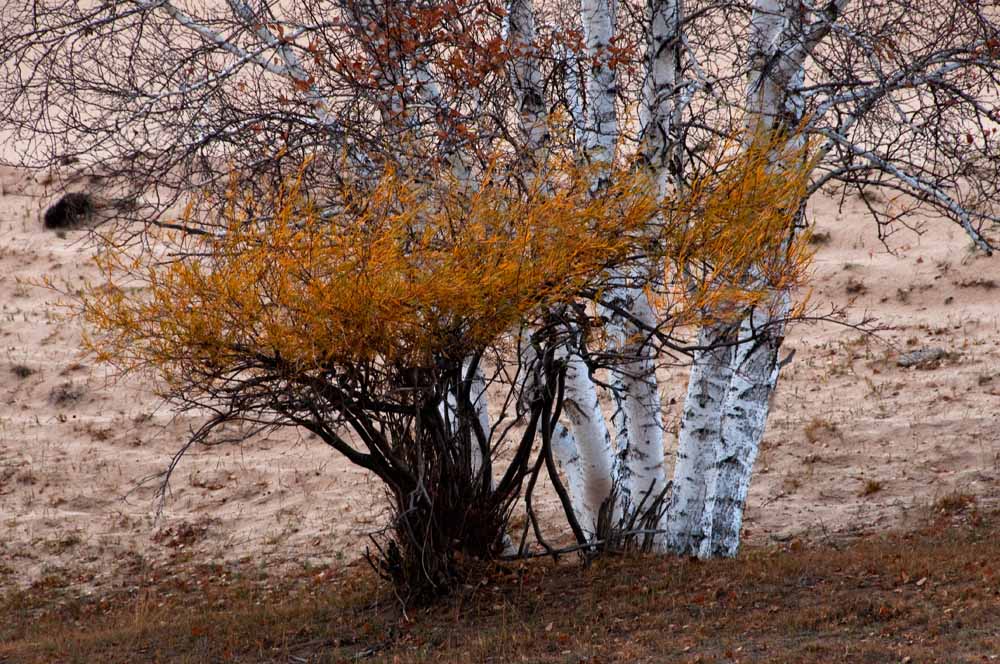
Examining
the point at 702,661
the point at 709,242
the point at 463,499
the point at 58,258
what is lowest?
the point at 702,661

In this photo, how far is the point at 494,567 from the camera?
721cm

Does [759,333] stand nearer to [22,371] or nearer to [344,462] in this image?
[344,462]

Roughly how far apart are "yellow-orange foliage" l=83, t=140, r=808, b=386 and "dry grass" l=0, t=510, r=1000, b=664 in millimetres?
1649

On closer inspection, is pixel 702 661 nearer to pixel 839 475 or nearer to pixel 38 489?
pixel 839 475

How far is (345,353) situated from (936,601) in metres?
3.44

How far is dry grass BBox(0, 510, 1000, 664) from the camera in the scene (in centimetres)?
565

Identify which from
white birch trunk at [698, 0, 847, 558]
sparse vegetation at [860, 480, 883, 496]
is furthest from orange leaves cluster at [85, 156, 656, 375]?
sparse vegetation at [860, 480, 883, 496]

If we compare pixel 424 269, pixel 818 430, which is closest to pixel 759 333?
pixel 424 269

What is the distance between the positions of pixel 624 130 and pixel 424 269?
2.12m

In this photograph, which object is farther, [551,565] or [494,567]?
[551,565]

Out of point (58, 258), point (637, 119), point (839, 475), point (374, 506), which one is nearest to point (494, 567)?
point (637, 119)

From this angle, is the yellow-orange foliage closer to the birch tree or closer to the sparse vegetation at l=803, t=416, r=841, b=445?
the birch tree

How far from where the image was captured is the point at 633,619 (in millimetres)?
6379

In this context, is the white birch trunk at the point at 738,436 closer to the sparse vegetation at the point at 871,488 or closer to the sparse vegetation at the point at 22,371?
the sparse vegetation at the point at 871,488
